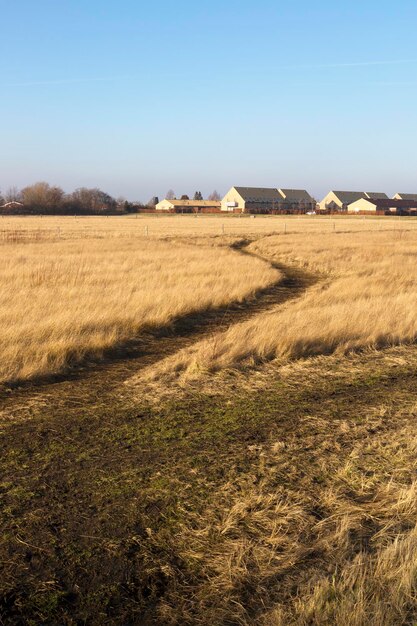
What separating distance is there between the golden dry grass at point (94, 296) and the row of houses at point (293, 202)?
4221 inches

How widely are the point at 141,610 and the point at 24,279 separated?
562 inches

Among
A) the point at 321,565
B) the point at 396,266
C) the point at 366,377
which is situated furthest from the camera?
the point at 396,266

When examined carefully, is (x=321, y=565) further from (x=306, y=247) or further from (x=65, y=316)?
(x=306, y=247)

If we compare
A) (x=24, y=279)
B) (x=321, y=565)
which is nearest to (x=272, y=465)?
(x=321, y=565)

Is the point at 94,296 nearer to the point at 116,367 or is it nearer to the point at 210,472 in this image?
the point at 116,367

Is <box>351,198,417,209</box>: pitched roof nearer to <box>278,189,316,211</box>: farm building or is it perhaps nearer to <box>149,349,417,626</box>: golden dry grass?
<box>278,189,316,211</box>: farm building

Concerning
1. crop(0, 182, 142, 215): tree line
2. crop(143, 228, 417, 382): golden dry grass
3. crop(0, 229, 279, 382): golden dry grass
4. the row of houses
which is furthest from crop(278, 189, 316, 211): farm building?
crop(143, 228, 417, 382): golden dry grass

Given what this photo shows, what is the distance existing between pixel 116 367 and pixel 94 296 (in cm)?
520

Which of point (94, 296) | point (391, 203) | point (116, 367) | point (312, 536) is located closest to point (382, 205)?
point (391, 203)

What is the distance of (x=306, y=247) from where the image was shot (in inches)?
1208

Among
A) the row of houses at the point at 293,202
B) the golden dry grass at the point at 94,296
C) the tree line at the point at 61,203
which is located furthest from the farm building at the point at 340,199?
the golden dry grass at the point at 94,296

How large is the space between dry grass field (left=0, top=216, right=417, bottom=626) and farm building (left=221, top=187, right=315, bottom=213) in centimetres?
12844

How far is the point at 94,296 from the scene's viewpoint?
44.2 feet

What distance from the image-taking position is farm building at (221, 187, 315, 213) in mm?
140875
